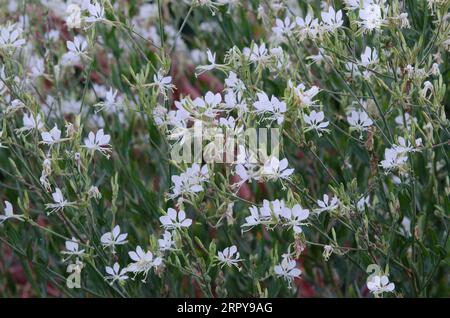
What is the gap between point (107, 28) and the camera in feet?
9.86

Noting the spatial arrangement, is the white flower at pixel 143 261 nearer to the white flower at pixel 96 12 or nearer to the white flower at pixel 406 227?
the white flower at pixel 96 12

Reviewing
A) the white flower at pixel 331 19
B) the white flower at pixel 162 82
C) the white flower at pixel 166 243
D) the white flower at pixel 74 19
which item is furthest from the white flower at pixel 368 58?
the white flower at pixel 74 19

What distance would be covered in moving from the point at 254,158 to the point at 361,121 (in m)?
0.42

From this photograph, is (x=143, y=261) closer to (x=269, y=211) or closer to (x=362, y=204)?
(x=269, y=211)

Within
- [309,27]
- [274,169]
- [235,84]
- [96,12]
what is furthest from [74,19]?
[274,169]

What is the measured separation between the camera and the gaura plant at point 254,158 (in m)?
1.88

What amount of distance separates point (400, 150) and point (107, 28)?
1473 mm

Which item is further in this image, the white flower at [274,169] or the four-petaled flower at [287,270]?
the four-petaled flower at [287,270]

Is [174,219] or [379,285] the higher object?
[174,219]

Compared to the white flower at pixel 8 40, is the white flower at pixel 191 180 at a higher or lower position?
lower

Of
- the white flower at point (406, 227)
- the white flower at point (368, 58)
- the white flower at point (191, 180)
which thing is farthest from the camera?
the white flower at point (406, 227)

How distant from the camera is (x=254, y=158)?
1.83 metres
